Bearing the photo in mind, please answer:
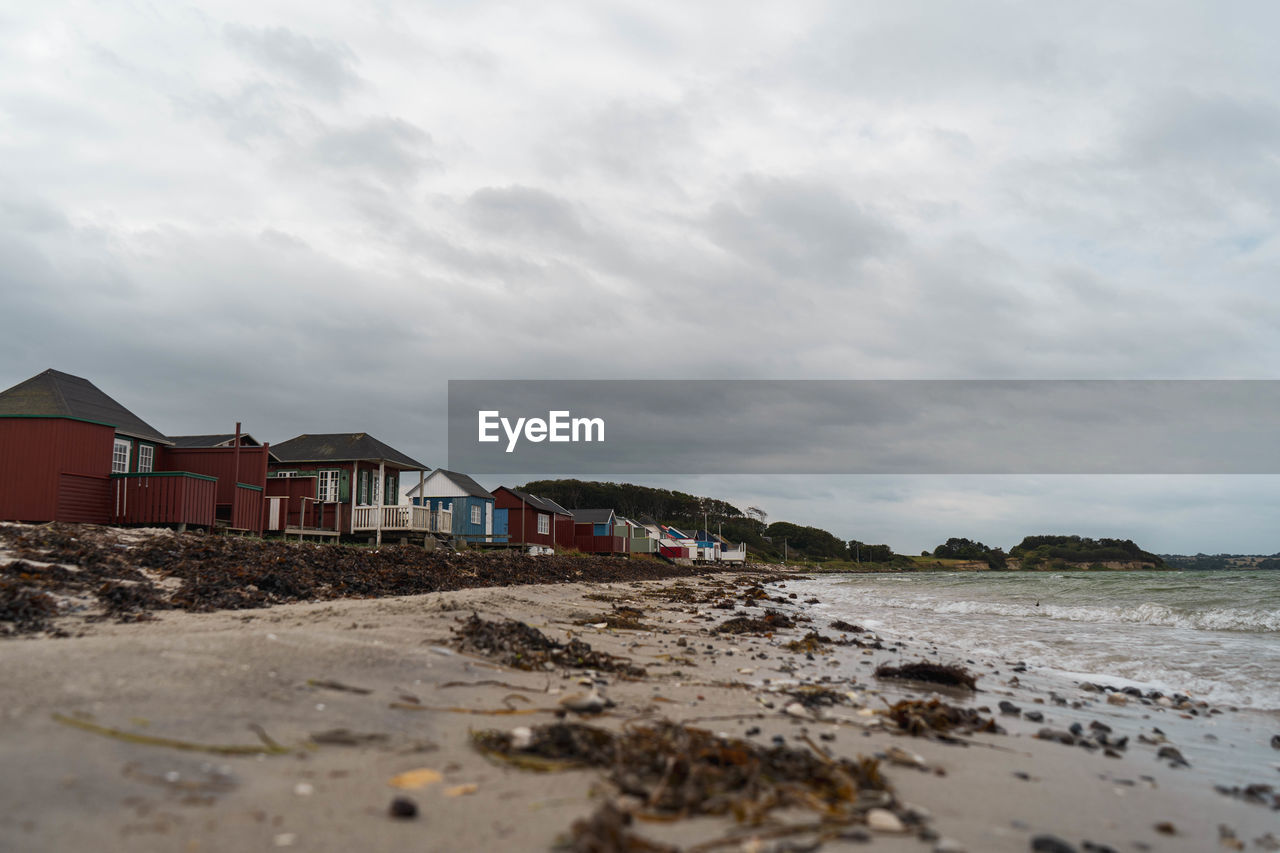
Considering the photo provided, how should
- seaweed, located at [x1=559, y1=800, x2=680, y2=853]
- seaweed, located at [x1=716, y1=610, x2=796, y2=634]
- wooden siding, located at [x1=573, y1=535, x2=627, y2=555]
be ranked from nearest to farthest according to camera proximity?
seaweed, located at [x1=559, y1=800, x2=680, y2=853] → seaweed, located at [x1=716, y1=610, x2=796, y2=634] → wooden siding, located at [x1=573, y1=535, x2=627, y2=555]

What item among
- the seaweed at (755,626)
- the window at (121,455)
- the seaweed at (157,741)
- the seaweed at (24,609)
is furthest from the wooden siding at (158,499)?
the seaweed at (157,741)

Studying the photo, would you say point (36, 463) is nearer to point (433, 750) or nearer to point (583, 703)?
point (583, 703)

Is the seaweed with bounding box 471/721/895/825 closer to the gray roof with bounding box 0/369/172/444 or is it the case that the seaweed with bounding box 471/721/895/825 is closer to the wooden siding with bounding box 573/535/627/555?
the gray roof with bounding box 0/369/172/444

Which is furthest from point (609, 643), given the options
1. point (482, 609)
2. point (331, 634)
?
point (331, 634)

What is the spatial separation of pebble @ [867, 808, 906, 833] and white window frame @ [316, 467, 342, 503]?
29046 mm

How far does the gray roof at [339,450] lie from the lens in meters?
28.9

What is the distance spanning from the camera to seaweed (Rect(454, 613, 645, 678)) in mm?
6414

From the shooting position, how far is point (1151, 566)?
89438 millimetres

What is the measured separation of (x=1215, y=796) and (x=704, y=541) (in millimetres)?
112137

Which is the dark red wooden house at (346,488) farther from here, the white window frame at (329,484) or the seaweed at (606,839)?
the seaweed at (606,839)

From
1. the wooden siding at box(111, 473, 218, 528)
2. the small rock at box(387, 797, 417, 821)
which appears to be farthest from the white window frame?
the small rock at box(387, 797, 417, 821)

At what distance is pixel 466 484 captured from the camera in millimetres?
45750

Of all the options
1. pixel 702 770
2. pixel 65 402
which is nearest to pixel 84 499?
pixel 65 402

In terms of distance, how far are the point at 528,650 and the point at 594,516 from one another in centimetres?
6745
